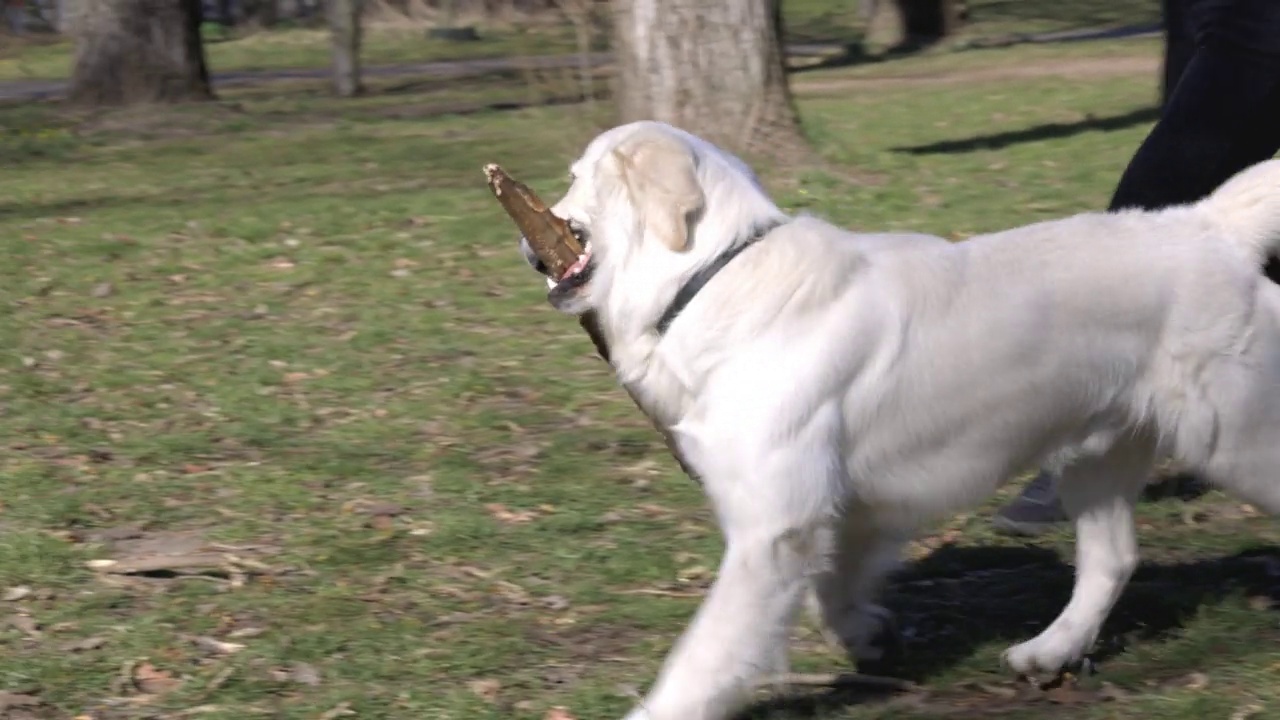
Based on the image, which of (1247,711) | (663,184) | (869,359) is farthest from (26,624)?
(1247,711)

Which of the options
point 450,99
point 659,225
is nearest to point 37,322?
point 659,225

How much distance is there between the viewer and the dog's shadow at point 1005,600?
3965 millimetres

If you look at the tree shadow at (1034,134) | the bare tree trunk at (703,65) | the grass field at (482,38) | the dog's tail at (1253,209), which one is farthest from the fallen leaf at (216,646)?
the grass field at (482,38)

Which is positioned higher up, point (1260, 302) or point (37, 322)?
point (1260, 302)

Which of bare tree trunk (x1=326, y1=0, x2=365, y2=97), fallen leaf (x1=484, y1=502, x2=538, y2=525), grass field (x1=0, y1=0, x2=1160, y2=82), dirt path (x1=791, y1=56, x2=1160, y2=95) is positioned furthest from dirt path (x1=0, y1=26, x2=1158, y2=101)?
fallen leaf (x1=484, y1=502, x2=538, y2=525)

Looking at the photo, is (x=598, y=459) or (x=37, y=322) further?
(x=37, y=322)

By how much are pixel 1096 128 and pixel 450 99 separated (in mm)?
6619

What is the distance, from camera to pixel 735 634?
132 inches

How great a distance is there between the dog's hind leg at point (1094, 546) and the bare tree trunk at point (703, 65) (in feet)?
17.8

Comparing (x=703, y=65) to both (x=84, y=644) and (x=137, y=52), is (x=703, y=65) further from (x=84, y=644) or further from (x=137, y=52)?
(x=137, y=52)

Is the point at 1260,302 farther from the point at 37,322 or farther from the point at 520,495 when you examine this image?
the point at 37,322

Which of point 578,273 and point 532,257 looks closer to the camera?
point 578,273

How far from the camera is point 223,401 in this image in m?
6.44

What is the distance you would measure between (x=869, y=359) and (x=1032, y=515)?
1542mm
